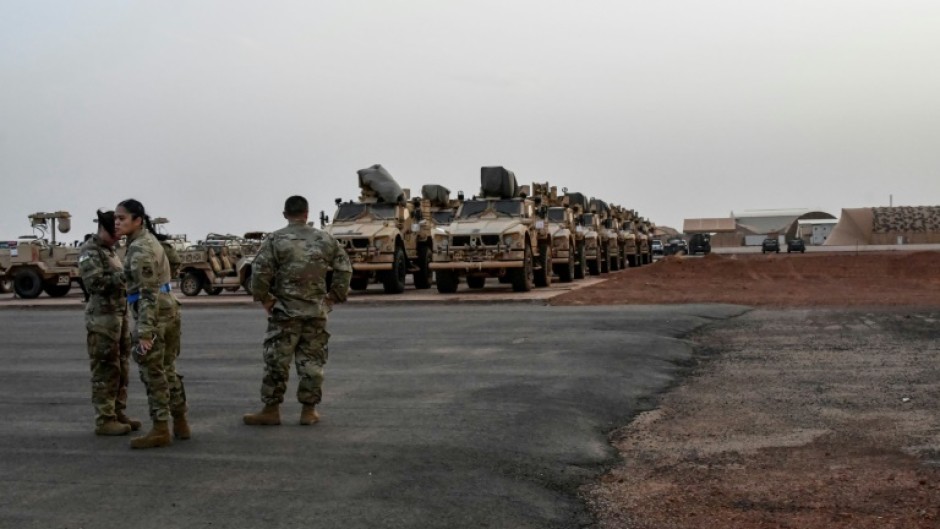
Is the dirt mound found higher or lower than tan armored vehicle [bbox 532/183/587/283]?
lower

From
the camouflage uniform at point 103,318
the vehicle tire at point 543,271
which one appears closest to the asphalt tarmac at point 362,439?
the camouflage uniform at point 103,318

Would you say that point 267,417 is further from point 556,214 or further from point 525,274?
point 556,214

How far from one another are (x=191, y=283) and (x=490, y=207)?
8021 millimetres

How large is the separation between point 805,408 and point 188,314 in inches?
546

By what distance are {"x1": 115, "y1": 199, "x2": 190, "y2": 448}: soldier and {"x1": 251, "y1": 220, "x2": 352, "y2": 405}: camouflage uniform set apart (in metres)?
0.72

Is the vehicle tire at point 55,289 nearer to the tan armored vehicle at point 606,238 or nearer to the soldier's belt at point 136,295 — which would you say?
the tan armored vehicle at point 606,238

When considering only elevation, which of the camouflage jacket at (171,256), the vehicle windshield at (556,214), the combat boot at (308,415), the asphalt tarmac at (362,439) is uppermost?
the vehicle windshield at (556,214)

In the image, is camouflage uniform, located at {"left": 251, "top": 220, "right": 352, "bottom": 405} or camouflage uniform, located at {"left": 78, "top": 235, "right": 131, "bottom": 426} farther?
camouflage uniform, located at {"left": 251, "top": 220, "right": 352, "bottom": 405}

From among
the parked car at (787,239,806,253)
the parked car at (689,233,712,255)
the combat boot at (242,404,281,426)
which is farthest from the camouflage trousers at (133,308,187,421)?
the parked car at (689,233,712,255)

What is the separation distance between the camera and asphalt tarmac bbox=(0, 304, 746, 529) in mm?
5332

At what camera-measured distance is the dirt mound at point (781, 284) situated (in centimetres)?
2005

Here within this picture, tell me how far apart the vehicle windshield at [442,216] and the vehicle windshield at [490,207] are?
3.98 metres

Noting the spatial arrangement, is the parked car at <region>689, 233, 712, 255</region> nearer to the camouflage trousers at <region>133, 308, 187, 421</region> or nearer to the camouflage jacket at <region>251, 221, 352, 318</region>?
the camouflage jacket at <region>251, 221, 352, 318</region>

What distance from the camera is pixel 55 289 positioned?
29.3 metres
